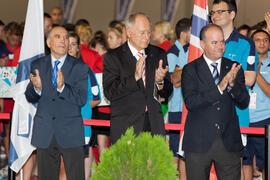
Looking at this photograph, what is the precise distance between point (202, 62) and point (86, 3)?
46.1ft

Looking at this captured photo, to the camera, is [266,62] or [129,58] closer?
[129,58]

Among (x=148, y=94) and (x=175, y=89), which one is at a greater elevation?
(x=175, y=89)

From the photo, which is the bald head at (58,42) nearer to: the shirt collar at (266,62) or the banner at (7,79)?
the banner at (7,79)

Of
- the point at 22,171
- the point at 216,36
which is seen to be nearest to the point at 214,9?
the point at 216,36

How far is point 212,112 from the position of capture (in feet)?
14.2

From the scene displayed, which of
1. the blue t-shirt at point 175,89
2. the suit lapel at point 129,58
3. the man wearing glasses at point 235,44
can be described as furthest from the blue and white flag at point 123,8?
the suit lapel at point 129,58

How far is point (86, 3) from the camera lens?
17969 millimetres

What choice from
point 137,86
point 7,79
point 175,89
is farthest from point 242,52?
point 7,79

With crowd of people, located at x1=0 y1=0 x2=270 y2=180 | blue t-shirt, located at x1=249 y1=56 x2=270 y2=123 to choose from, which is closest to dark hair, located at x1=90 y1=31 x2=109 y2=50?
crowd of people, located at x1=0 y1=0 x2=270 y2=180

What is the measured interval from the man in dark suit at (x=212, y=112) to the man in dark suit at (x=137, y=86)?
26 cm

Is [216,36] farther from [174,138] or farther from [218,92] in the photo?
[174,138]

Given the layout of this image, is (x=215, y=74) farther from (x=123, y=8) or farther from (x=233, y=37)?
(x=123, y=8)

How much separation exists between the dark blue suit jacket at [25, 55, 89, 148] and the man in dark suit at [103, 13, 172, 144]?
46 centimetres

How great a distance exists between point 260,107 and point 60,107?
2440 mm
